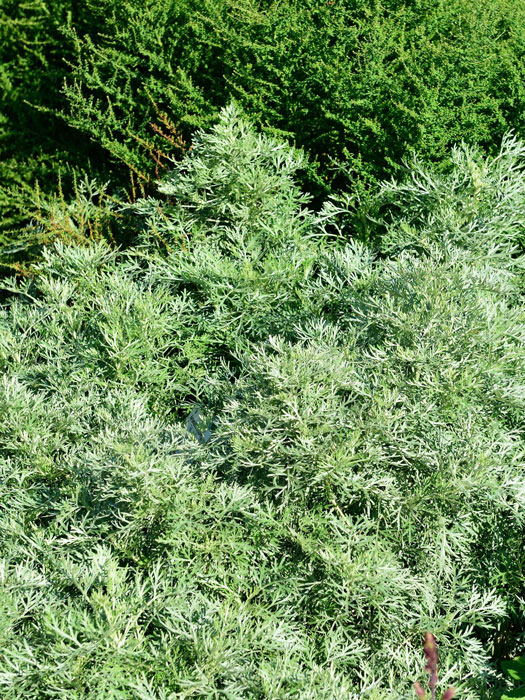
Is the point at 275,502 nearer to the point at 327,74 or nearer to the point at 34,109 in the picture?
the point at 327,74

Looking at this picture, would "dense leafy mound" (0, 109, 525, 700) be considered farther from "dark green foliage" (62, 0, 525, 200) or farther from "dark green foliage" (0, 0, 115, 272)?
"dark green foliage" (0, 0, 115, 272)

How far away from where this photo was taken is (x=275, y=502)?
2.58 metres

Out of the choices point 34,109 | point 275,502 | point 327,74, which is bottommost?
point 34,109

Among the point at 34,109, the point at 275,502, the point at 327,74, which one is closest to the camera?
the point at 275,502

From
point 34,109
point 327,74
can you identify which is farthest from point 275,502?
point 34,109

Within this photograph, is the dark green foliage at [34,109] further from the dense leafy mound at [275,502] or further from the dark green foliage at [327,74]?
the dense leafy mound at [275,502]

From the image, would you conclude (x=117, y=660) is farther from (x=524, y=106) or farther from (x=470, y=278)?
(x=524, y=106)

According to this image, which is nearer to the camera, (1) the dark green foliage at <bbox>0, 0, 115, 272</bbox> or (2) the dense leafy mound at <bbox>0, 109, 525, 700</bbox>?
(2) the dense leafy mound at <bbox>0, 109, 525, 700</bbox>

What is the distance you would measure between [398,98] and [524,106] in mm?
877

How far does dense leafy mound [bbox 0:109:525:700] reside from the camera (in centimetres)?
216

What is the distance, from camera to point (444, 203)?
12.0 ft

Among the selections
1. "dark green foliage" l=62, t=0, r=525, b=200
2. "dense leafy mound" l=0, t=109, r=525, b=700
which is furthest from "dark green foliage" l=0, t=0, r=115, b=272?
"dense leafy mound" l=0, t=109, r=525, b=700

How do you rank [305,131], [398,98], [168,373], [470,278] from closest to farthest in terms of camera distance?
[470,278], [168,373], [398,98], [305,131]

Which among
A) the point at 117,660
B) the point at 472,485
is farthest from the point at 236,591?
the point at 472,485
